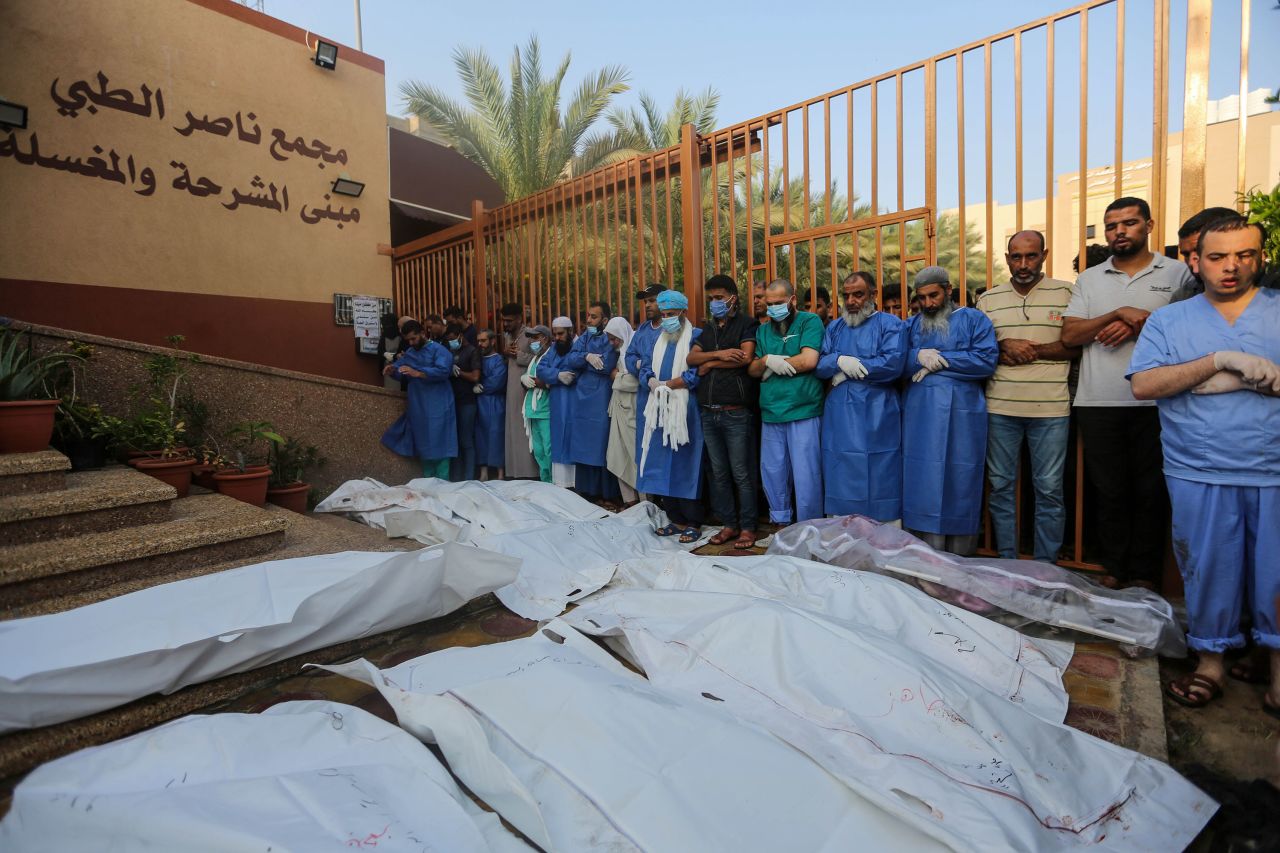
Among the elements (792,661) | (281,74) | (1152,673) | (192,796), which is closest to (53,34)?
(281,74)

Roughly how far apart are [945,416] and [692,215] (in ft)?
8.60

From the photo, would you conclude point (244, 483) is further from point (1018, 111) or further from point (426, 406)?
point (1018, 111)

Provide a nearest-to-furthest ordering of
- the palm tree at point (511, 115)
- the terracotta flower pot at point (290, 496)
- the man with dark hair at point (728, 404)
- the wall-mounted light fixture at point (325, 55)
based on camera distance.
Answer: the man with dark hair at point (728, 404), the terracotta flower pot at point (290, 496), the wall-mounted light fixture at point (325, 55), the palm tree at point (511, 115)

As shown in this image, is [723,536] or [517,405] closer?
[723,536]

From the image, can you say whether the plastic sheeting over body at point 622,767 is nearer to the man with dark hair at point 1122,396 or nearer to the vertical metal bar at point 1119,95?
the man with dark hair at point 1122,396

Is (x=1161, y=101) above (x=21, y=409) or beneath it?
above

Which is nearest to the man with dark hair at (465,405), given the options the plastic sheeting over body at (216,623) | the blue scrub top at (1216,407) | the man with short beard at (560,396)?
the man with short beard at (560,396)

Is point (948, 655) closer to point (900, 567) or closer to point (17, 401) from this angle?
point (900, 567)

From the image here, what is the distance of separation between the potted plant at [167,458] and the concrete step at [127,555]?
47 cm

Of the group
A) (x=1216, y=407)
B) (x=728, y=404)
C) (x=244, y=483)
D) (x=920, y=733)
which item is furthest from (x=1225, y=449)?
(x=244, y=483)

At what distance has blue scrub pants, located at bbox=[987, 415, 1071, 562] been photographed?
3490 mm

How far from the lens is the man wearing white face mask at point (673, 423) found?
15.9 feet

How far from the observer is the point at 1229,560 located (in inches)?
95.9

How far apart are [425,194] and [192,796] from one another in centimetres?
1046
